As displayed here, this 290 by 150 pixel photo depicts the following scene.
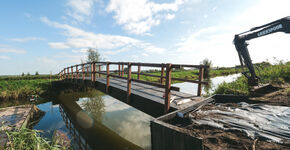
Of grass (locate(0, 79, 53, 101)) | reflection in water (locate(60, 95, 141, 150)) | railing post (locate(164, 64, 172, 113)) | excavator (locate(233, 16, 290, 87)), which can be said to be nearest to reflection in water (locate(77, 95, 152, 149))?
reflection in water (locate(60, 95, 141, 150))

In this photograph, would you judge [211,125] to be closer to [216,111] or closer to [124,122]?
[216,111]

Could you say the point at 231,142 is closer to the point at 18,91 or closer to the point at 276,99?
the point at 276,99

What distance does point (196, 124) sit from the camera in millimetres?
2355

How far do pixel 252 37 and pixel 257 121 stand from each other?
726 centimetres

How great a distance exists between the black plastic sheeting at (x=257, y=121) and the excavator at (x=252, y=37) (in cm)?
560

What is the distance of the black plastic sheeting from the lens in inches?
76.1

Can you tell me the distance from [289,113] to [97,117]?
24.9ft

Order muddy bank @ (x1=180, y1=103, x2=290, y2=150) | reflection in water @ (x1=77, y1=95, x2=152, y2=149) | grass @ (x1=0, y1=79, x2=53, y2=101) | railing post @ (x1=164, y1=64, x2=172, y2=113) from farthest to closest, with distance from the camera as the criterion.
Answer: grass @ (x1=0, y1=79, x2=53, y2=101) → reflection in water @ (x1=77, y1=95, x2=152, y2=149) → railing post @ (x1=164, y1=64, x2=172, y2=113) → muddy bank @ (x1=180, y1=103, x2=290, y2=150)

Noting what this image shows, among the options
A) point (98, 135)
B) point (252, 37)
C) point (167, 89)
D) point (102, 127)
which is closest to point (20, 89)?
point (102, 127)

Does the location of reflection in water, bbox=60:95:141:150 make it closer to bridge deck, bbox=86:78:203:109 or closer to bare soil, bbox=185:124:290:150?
bridge deck, bbox=86:78:203:109

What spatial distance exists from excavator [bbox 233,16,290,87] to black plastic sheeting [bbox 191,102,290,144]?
5601mm

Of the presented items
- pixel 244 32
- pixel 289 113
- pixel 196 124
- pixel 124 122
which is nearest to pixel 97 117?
pixel 124 122

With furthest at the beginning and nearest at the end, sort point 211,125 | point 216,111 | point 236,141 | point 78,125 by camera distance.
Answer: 1. point 78,125
2. point 216,111
3. point 211,125
4. point 236,141

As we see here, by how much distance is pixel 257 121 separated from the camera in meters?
2.43
